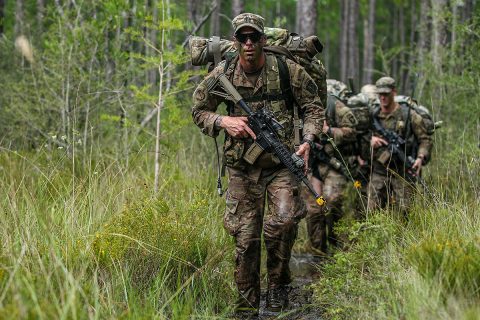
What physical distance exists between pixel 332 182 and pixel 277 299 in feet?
10.5

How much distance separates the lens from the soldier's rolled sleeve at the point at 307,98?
5.60 metres

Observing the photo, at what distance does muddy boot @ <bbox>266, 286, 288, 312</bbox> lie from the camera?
5652 mm

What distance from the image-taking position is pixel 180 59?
772 centimetres

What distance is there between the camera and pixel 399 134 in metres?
8.73

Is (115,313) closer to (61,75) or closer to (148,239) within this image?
(148,239)

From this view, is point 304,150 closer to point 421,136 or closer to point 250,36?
point 250,36

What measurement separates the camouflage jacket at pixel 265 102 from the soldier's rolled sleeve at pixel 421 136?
127 inches

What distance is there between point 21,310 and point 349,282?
2.47 meters

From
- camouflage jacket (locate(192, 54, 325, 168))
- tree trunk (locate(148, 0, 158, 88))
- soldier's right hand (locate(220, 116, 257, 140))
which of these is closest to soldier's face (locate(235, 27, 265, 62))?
camouflage jacket (locate(192, 54, 325, 168))

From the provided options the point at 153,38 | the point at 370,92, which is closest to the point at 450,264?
the point at 370,92

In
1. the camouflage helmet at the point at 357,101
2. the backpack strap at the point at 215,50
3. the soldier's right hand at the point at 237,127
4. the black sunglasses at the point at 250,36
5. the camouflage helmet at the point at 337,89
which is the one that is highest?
the black sunglasses at the point at 250,36

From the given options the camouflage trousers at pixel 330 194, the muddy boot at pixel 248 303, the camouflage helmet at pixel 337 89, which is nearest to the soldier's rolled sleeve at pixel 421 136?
the camouflage helmet at pixel 337 89

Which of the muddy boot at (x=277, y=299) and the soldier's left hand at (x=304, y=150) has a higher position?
the soldier's left hand at (x=304, y=150)

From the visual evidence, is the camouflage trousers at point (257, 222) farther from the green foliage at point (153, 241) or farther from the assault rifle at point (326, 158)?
the assault rifle at point (326, 158)
